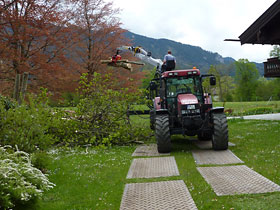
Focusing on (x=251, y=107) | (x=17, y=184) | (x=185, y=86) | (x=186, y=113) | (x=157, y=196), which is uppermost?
(x=185, y=86)

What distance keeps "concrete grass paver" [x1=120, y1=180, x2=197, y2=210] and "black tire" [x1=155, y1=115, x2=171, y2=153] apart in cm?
283

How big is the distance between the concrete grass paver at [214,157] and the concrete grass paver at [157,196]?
1.79m

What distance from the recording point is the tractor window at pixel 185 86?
9.61 meters

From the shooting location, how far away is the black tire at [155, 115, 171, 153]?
326 inches

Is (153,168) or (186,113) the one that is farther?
(186,113)

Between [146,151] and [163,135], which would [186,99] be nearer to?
[163,135]

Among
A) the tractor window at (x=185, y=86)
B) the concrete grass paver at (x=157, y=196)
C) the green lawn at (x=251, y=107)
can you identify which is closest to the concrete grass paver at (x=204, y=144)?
the tractor window at (x=185, y=86)

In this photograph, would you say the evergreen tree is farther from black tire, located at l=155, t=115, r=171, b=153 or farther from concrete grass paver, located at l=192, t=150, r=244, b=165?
black tire, located at l=155, t=115, r=171, b=153

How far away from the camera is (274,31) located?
13602 mm

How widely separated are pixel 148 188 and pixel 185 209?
1.13 metres

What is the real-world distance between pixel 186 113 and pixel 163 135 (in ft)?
3.17

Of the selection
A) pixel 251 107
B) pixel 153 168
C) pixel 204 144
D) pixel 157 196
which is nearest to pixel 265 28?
pixel 204 144

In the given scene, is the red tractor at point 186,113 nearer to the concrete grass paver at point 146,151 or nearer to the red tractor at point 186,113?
the red tractor at point 186,113

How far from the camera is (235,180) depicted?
5.30 meters
